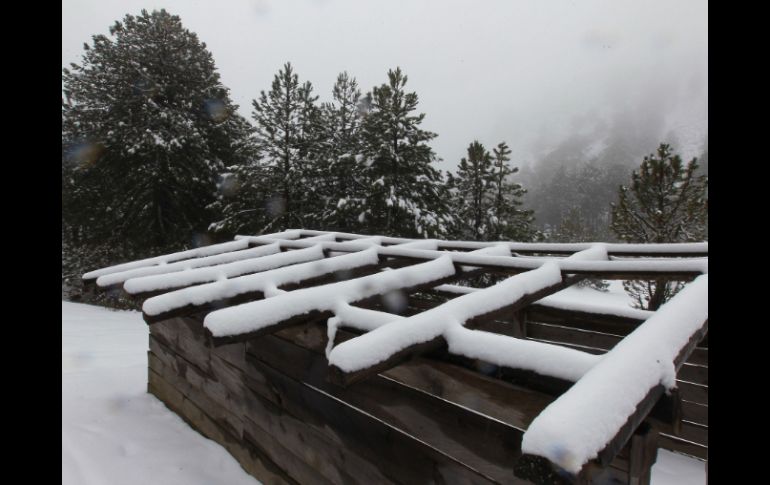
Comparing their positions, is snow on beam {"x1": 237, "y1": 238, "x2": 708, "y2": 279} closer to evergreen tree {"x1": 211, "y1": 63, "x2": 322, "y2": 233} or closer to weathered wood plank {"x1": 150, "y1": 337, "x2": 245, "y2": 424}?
weathered wood plank {"x1": 150, "y1": 337, "x2": 245, "y2": 424}

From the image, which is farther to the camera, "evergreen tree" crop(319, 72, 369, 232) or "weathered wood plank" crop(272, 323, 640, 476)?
"evergreen tree" crop(319, 72, 369, 232)

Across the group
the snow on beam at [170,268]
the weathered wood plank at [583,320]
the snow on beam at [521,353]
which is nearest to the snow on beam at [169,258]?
the snow on beam at [170,268]

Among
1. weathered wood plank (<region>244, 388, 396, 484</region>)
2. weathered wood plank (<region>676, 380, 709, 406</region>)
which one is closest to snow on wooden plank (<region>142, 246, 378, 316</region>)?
weathered wood plank (<region>244, 388, 396, 484</region>)

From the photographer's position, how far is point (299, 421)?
9.41ft

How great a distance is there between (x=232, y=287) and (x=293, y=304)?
0.77m

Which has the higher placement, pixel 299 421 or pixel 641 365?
pixel 641 365

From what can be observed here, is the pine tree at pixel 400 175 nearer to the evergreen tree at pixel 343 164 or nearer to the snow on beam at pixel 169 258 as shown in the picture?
the evergreen tree at pixel 343 164

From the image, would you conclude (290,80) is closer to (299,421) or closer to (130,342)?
(130,342)

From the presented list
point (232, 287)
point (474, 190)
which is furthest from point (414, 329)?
point (474, 190)

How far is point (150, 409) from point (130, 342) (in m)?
4.47

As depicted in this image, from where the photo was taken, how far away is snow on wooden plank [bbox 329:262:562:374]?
55.8 inches

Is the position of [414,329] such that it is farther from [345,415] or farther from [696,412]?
[696,412]
